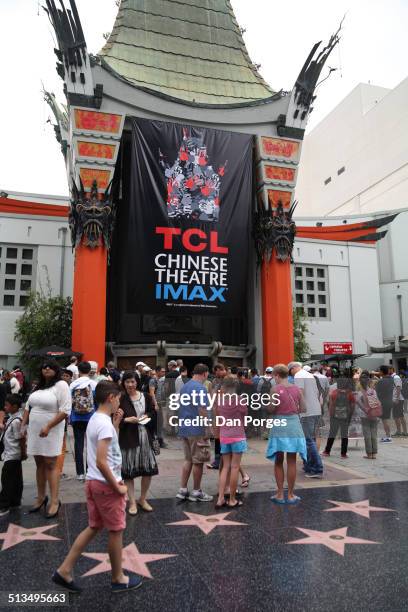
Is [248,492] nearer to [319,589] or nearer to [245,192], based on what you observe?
[319,589]

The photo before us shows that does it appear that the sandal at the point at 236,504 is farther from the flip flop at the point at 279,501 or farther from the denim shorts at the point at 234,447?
the denim shorts at the point at 234,447

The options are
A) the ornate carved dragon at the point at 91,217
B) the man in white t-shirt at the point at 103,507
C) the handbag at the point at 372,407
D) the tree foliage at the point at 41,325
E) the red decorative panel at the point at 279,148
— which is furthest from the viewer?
the red decorative panel at the point at 279,148

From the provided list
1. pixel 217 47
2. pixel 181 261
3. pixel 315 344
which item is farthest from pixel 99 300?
pixel 217 47

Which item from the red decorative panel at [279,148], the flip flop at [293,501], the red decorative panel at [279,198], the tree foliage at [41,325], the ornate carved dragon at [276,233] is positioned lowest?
the flip flop at [293,501]

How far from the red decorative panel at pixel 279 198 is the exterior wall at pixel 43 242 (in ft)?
36.4

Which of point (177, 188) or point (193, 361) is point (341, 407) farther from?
point (193, 361)

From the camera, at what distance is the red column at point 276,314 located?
74.8 feet

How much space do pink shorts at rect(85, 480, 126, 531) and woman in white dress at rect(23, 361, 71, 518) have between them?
7.77ft

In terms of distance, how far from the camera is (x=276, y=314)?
23.2 metres

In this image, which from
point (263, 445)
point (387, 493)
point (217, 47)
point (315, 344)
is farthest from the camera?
point (315, 344)

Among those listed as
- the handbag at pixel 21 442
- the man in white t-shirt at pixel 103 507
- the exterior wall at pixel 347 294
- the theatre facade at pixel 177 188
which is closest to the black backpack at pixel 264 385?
the handbag at pixel 21 442

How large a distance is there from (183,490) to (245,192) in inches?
708

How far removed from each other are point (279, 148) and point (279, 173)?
4.30ft

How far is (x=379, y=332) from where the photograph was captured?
101 ft
